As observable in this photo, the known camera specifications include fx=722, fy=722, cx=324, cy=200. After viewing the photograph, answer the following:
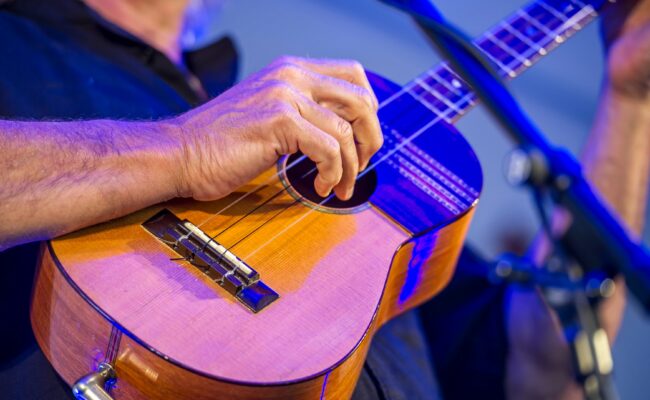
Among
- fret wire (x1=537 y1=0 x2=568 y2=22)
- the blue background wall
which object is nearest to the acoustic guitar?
fret wire (x1=537 y1=0 x2=568 y2=22)

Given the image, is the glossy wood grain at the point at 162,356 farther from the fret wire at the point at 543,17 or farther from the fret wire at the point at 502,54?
the fret wire at the point at 543,17

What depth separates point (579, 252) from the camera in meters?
0.74

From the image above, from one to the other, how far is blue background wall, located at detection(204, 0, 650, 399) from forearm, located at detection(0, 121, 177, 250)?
1585 millimetres

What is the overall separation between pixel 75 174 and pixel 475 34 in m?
1.80

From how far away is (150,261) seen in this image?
0.90m

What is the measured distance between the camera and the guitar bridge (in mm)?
891

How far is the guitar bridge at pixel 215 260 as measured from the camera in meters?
0.89

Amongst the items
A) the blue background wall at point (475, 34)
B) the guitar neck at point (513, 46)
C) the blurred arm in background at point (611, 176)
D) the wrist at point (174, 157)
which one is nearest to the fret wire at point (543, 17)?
the guitar neck at point (513, 46)

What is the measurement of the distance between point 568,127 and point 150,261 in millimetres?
1883

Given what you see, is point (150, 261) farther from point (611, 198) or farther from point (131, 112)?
point (611, 198)

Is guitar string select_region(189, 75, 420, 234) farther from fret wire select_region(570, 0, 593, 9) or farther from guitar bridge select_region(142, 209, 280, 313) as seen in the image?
fret wire select_region(570, 0, 593, 9)

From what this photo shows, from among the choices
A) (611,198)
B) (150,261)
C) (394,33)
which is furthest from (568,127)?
(150,261)

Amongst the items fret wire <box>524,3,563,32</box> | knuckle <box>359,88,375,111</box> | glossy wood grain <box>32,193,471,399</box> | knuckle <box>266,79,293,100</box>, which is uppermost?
knuckle <box>266,79,293,100</box>

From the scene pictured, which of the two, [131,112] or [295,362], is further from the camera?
[131,112]
